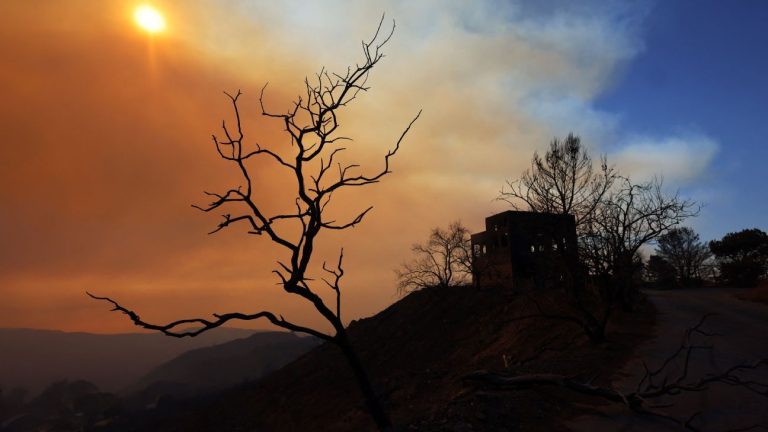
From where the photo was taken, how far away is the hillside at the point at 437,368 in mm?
8414

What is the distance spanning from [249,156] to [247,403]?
30.5 metres

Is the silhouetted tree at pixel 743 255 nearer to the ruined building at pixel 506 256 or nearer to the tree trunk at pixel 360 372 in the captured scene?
the ruined building at pixel 506 256

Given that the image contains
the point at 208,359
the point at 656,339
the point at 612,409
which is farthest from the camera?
the point at 208,359

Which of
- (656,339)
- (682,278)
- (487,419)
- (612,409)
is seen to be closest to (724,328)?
(656,339)

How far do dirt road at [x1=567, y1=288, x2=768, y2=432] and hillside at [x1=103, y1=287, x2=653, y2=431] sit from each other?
0.65m

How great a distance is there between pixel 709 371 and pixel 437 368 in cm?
1503

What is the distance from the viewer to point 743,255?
47.2m

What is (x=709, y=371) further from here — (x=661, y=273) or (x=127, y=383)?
(x=127, y=383)

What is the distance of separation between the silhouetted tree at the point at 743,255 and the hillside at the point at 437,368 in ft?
87.8

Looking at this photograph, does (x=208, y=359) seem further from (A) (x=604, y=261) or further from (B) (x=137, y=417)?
(A) (x=604, y=261)

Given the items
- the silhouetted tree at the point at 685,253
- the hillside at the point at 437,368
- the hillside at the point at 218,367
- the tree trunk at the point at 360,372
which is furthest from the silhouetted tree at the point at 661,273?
the hillside at the point at 218,367

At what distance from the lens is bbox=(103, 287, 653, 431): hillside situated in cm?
841

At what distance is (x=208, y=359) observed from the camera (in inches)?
6093

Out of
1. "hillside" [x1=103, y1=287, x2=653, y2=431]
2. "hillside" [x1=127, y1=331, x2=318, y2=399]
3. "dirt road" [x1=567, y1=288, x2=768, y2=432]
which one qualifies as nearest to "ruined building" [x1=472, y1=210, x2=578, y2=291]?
"hillside" [x1=103, y1=287, x2=653, y2=431]
